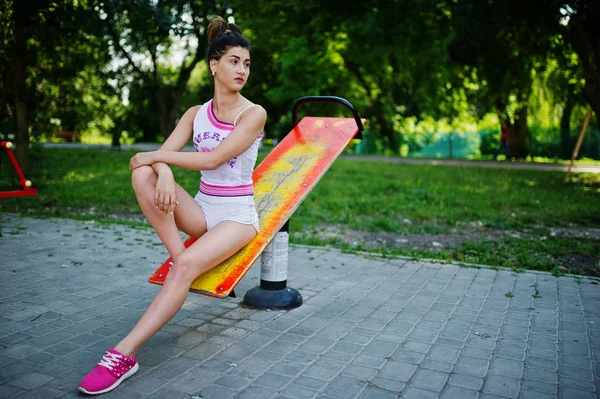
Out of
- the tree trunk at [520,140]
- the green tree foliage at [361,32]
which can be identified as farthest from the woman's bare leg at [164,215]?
the tree trunk at [520,140]

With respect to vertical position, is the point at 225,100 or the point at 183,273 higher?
the point at 225,100

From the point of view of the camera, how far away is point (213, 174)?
3744mm

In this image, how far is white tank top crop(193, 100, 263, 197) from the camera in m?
3.70

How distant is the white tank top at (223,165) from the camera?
370 centimetres

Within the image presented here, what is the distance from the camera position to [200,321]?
4.10 metres

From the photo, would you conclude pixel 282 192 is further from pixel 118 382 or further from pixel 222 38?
pixel 118 382

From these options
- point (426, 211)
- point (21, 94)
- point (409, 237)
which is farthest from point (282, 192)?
point (21, 94)

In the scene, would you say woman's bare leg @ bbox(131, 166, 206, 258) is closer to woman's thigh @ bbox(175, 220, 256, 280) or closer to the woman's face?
woman's thigh @ bbox(175, 220, 256, 280)

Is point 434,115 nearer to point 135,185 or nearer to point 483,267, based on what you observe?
point 483,267

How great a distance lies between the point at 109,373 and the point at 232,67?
2.08m

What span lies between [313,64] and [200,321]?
21.7 m

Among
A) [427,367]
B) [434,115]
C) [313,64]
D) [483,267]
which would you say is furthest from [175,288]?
[434,115]

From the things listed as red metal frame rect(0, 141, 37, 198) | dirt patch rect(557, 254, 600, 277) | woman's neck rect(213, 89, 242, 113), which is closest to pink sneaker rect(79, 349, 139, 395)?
woman's neck rect(213, 89, 242, 113)

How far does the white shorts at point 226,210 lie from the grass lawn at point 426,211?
3.27 metres
